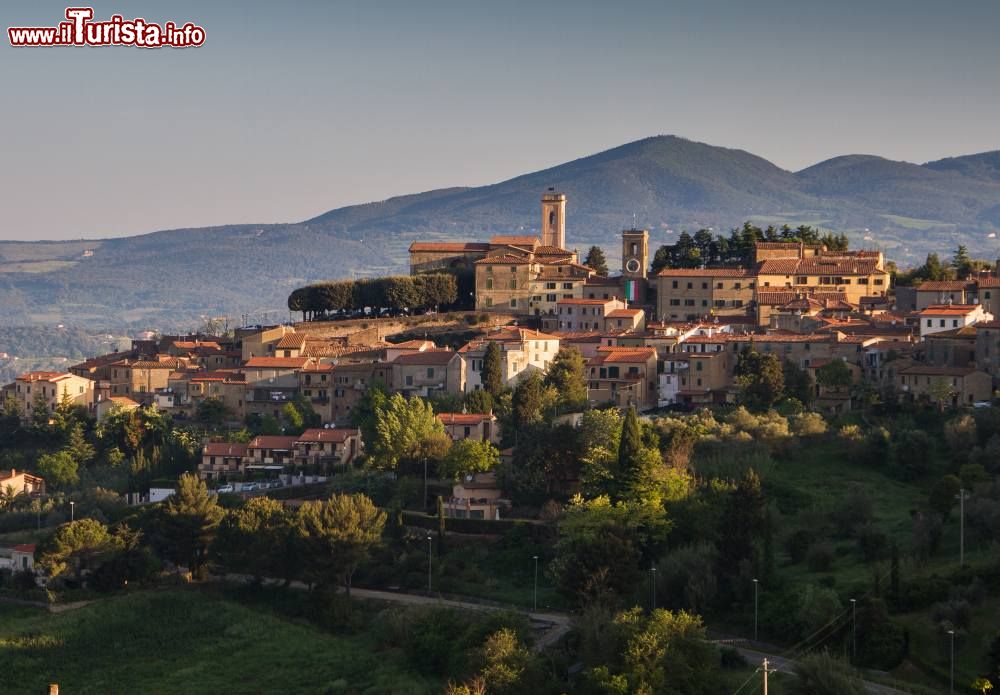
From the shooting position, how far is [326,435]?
6819 centimetres

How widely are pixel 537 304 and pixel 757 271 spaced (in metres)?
10.8

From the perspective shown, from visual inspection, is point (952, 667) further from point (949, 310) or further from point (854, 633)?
point (949, 310)

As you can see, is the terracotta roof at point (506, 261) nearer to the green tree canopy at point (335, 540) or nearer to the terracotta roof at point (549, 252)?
the terracotta roof at point (549, 252)

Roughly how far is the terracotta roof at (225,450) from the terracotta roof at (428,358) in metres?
8.18

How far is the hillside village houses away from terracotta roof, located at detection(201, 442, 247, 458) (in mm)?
80

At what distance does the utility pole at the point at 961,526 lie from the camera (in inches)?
1843

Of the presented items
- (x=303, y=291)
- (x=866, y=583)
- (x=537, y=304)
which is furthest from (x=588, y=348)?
(x=866, y=583)

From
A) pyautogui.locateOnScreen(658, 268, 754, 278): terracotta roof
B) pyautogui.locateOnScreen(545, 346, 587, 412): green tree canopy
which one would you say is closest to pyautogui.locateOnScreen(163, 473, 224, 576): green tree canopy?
pyautogui.locateOnScreen(545, 346, 587, 412): green tree canopy

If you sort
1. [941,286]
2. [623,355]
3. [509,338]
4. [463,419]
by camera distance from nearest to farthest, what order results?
1. [463,419]
2. [623,355]
3. [509,338]
4. [941,286]

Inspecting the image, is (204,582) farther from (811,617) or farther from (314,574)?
(811,617)

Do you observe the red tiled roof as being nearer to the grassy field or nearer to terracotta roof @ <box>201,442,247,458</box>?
terracotta roof @ <box>201,442,247,458</box>

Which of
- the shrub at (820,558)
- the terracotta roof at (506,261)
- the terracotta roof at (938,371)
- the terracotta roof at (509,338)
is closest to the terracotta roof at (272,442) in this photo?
the terracotta roof at (509,338)

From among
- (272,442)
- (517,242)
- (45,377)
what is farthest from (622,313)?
(45,377)

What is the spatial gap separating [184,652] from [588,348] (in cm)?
2750
